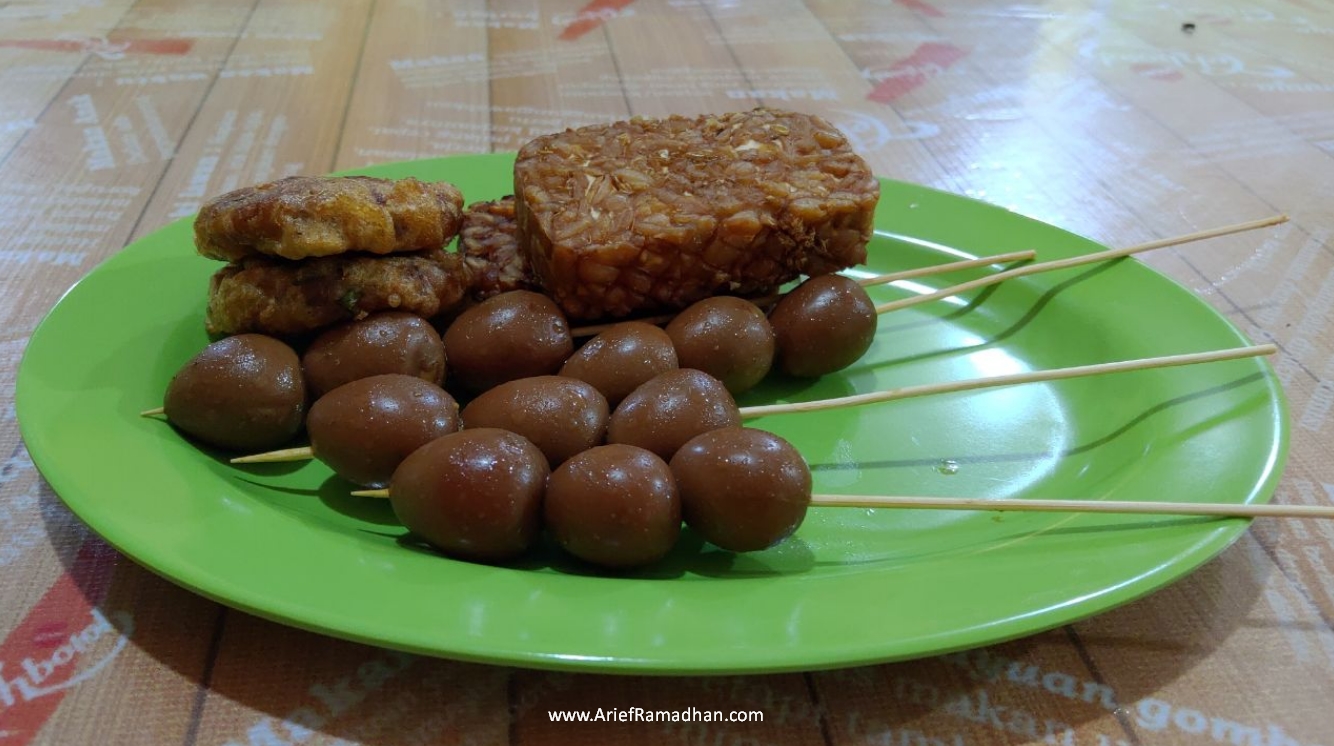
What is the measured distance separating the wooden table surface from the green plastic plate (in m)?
Answer: 0.14

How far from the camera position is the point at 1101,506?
5.04 feet

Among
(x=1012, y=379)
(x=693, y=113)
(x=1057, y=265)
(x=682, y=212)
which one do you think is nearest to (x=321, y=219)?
(x=682, y=212)

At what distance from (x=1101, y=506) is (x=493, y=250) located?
4.23ft

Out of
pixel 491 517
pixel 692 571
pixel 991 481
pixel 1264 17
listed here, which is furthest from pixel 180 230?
pixel 1264 17

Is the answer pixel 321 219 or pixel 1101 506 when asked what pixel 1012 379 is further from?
pixel 321 219

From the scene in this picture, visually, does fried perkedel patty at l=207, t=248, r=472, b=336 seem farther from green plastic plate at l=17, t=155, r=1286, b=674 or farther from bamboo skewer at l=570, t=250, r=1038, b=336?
bamboo skewer at l=570, t=250, r=1038, b=336

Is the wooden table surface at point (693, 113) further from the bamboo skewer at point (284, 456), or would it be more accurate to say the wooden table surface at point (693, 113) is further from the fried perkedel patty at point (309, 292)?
the fried perkedel patty at point (309, 292)

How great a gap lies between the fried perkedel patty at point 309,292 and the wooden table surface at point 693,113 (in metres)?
0.46

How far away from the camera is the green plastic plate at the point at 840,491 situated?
4.29 ft

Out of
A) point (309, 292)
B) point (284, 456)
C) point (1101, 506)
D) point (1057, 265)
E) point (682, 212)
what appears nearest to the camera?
point (1101, 506)

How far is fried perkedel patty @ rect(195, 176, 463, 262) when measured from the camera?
176 centimetres

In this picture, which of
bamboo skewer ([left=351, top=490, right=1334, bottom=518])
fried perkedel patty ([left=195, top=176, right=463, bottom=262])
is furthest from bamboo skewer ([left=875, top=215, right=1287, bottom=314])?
fried perkedel patty ([left=195, top=176, right=463, bottom=262])

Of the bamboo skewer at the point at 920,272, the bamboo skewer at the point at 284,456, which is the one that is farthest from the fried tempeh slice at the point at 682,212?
the bamboo skewer at the point at 284,456

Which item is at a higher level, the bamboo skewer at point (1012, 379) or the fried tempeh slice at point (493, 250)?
the fried tempeh slice at point (493, 250)
